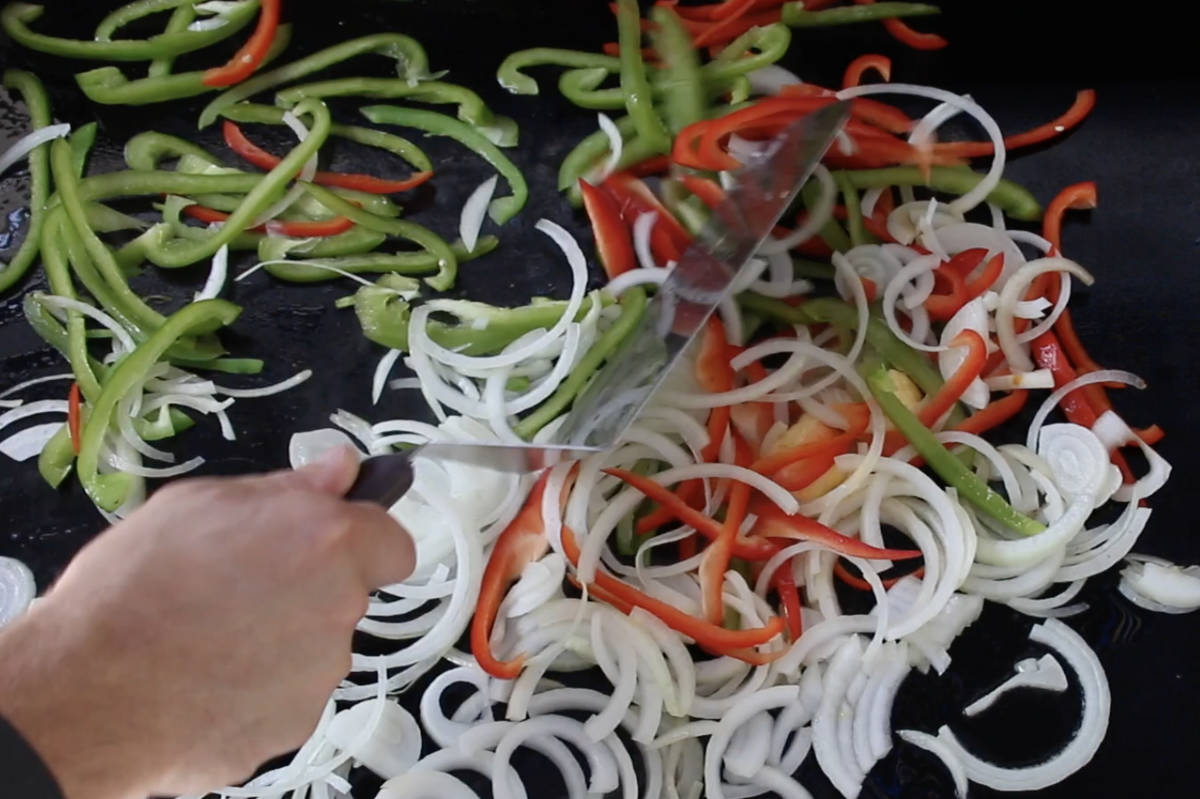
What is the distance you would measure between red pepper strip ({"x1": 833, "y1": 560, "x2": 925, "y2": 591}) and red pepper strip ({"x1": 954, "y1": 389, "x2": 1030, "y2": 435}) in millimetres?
232

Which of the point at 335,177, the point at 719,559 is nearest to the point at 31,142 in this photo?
the point at 335,177

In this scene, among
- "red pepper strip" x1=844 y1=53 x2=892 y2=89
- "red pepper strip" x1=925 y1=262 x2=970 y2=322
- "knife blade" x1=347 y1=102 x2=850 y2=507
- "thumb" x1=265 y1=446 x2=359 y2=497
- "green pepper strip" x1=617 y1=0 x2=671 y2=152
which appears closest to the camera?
"thumb" x1=265 y1=446 x2=359 y2=497

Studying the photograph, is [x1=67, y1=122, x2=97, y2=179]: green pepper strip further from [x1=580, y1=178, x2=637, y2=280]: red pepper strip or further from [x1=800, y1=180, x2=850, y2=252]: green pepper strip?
[x1=800, y1=180, x2=850, y2=252]: green pepper strip

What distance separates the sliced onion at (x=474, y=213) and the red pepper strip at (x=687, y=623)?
0.55 meters

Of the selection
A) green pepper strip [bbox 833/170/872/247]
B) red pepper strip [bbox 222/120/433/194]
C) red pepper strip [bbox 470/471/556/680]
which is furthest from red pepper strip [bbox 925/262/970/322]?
red pepper strip [bbox 222/120/433/194]

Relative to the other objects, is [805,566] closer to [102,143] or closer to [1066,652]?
[1066,652]

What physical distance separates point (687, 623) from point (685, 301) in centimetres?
44

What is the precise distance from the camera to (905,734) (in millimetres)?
1484

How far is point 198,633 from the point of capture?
2.98ft

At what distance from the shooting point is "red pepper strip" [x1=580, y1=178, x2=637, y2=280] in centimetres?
171

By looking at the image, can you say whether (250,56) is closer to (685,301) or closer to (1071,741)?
(685,301)

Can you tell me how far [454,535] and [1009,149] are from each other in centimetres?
116

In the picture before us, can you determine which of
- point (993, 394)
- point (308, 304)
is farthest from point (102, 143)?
point (993, 394)

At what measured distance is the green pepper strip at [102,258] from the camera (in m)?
1.67
